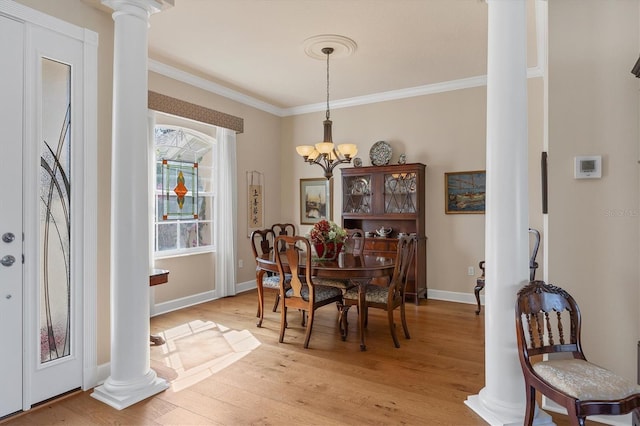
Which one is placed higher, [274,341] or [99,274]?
[99,274]

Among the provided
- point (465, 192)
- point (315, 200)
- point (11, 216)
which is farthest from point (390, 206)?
point (11, 216)

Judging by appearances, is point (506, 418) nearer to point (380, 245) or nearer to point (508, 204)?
point (508, 204)

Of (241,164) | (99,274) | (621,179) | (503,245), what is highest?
(241,164)

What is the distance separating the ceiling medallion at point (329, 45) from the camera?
12.2 ft

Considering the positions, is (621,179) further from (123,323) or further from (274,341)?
(123,323)

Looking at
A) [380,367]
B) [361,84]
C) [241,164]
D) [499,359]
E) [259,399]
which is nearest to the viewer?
[499,359]

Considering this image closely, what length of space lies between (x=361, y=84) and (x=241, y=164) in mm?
2146

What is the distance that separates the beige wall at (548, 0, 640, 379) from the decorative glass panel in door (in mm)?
3283

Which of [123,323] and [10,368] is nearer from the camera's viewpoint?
[10,368]

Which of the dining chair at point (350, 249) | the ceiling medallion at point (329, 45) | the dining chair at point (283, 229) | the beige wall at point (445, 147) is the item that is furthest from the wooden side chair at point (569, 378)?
the dining chair at point (283, 229)

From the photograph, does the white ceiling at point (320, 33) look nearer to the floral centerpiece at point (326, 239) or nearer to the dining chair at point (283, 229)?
the floral centerpiece at point (326, 239)

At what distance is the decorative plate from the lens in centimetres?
546

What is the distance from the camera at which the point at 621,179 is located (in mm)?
2271

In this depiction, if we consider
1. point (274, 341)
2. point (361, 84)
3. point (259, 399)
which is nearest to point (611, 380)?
point (259, 399)
